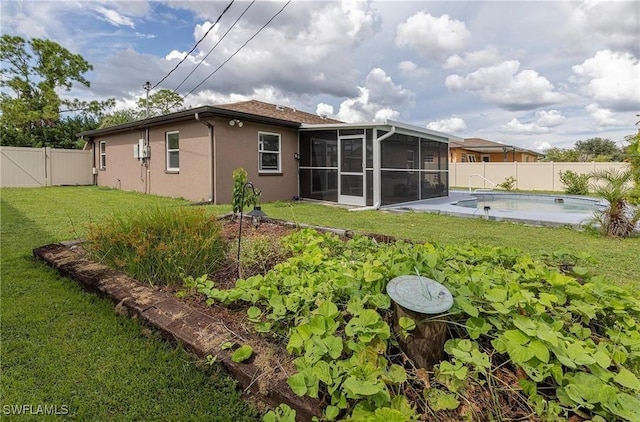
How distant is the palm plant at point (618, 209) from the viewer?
20.7 feet

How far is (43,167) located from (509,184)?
24.0 meters

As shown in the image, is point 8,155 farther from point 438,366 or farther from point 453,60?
point 438,366

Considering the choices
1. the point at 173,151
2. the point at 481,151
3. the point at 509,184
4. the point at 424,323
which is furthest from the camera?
the point at 481,151

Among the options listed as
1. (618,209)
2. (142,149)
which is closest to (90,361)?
(618,209)

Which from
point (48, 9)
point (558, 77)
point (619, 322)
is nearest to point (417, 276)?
point (619, 322)

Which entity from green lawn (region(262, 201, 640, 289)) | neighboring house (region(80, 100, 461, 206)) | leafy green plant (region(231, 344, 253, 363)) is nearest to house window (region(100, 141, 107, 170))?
neighboring house (region(80, 100, 461, 206))

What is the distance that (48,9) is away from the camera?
7719 millimetres

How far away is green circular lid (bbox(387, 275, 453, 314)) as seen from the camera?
160 cm

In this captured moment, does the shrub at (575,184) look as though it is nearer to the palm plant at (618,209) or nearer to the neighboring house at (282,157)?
the neighboring house at (282,157)

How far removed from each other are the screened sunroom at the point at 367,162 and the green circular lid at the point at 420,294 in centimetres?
856

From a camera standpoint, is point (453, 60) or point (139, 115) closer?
point (453, 60)

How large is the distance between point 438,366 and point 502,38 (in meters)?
9.41

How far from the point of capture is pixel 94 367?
77.6 inches

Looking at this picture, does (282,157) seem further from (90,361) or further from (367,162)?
(90,361)
